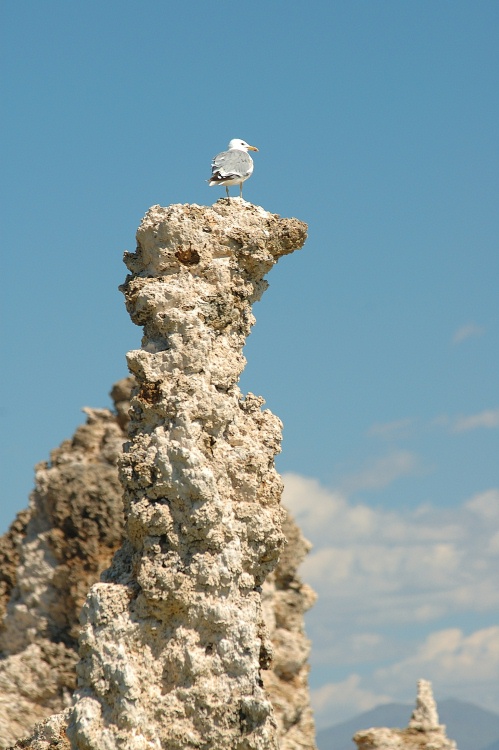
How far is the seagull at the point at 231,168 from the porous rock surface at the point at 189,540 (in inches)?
43.7

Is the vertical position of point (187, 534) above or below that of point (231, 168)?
below

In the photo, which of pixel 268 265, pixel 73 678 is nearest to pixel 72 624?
pixel 73 678

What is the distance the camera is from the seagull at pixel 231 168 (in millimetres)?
12789

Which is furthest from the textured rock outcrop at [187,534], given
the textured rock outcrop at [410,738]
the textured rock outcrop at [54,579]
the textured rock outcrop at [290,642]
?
the textured rock outcrop at [290,642]

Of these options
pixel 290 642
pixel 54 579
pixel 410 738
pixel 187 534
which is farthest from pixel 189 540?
pixel 290 642

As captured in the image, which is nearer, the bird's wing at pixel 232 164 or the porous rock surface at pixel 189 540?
the porous rock surface at pixel 189 540

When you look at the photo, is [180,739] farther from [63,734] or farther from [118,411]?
[118,411]

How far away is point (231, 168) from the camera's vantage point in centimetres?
1291

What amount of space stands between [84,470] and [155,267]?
33.6 feet

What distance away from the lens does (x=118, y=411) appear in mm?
25062

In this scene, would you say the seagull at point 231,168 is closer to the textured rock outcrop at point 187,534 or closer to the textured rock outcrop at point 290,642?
the textured rock outcrop at point 187,534

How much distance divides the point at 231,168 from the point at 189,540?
419 cm

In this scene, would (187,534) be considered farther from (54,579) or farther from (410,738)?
(54,579)

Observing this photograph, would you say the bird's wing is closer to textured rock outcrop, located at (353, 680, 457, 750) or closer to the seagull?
the seagull
